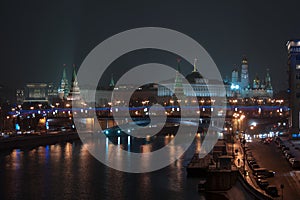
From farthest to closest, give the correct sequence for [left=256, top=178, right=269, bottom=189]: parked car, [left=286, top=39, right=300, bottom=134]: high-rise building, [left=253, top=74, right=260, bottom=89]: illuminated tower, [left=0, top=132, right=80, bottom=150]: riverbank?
[left=253, top=74, right=260, bottom=89]: illuminated tower → [left=0, top=132, right=80, bottom=150]: riverbank → [left=286, top=39, right=300, bottom=134]: high-rise building → [left=256, top=178, right=269, bottom=189]: parked car

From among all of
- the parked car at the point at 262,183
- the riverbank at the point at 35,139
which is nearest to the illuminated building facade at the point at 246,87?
the riverbank at the point at 35,139

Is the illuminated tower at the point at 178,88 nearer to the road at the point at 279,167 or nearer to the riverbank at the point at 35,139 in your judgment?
the riverbank at the point at 35,139

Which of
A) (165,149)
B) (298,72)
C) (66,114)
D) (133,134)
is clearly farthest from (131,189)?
(66,114)

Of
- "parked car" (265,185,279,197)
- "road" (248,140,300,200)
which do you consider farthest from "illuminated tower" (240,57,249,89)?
"parked car" (265,185,279,197)

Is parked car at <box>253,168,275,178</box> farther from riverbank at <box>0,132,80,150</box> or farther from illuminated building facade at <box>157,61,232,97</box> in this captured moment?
illuminated building facade at <box>157,61,232,97</box>

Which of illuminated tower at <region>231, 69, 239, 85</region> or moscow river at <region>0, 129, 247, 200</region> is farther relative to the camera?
illuminated tower at <region>231, 69, 239, 85</region>

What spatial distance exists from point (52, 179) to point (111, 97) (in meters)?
50.2

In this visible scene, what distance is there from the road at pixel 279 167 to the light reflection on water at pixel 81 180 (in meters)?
1.95

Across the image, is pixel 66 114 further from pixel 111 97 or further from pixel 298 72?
pixel 111 97

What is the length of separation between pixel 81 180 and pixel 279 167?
532 cm

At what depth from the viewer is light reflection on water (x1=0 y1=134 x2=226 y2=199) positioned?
12484mm

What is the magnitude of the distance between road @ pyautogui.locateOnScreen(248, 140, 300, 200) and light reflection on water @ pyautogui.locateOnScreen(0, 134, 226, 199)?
6.38ft

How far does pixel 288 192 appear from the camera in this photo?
10.2 meters

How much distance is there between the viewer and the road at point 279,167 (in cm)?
1036
